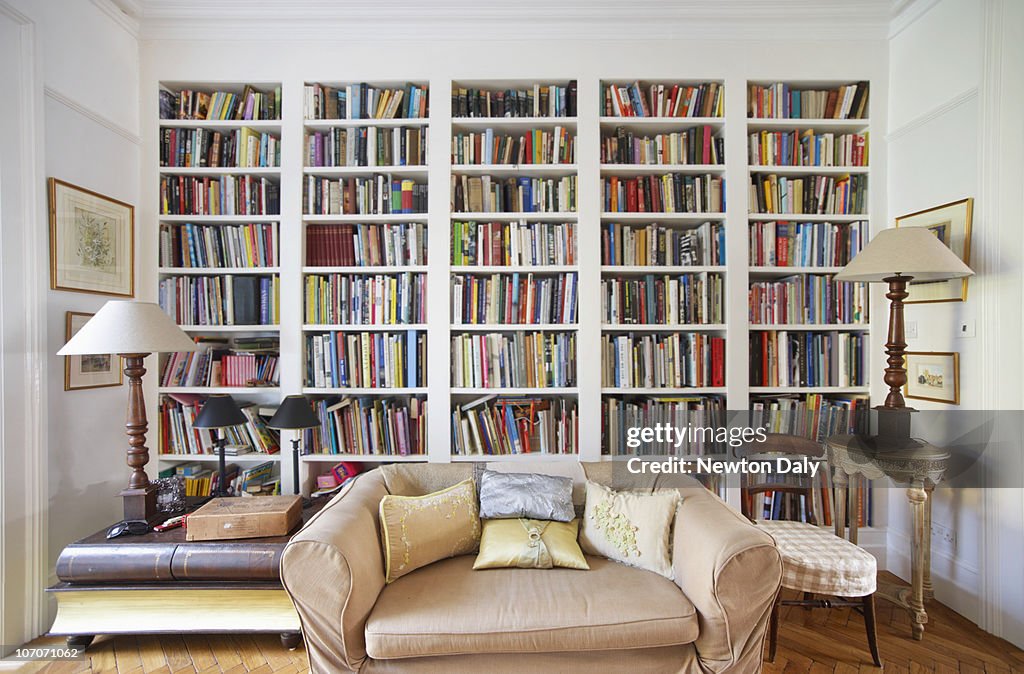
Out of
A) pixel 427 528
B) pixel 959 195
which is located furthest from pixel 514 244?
pixel 959 195

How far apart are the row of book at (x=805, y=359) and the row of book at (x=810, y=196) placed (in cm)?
69

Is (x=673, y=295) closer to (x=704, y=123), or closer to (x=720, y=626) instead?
(x=704, y=123)

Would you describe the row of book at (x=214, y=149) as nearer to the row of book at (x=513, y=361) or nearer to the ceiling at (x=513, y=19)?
the ceiling at (x=513, y=19)

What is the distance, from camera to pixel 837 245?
8.94ft

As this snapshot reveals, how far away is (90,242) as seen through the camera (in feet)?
7.80

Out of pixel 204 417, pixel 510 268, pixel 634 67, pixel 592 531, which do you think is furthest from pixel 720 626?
pixel 634 67

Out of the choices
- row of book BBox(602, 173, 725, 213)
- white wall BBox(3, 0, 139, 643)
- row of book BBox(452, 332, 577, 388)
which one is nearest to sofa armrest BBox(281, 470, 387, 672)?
row of book BBox(452, 332, 577, 388)

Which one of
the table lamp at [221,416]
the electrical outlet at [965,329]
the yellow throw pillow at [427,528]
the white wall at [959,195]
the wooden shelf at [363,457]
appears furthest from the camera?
the wooden shelf at [363,457]

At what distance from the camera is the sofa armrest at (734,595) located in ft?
5.08

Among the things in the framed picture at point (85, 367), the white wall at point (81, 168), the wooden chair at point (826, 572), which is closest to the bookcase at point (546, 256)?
the white wall at point (81, 168)

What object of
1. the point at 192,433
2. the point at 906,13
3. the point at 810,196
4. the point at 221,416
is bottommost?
the point at 192,433

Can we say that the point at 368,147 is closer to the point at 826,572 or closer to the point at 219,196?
the point at 219,196

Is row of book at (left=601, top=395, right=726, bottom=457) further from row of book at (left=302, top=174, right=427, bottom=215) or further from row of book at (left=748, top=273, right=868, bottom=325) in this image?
row of book at (left=302, top=174, right=427, bottom=215)

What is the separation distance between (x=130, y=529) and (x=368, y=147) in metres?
2.10
